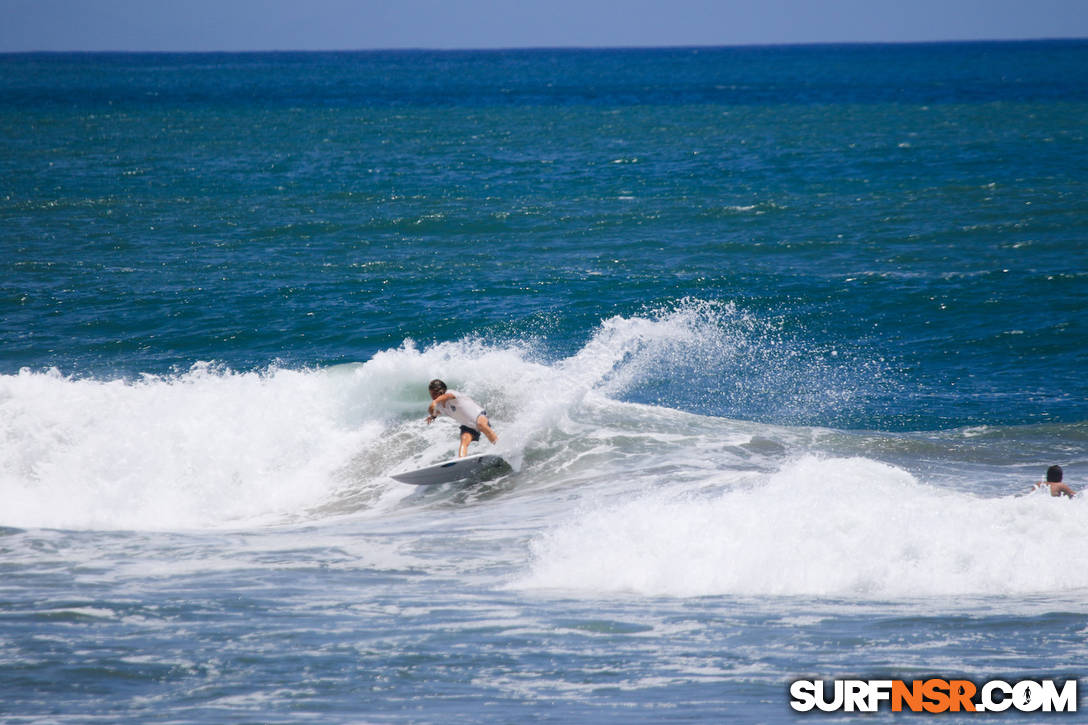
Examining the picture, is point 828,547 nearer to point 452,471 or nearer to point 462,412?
point 452,471

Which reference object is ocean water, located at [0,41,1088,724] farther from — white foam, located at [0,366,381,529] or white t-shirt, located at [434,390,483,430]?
white t-shirt, located at [434,390,483,430]

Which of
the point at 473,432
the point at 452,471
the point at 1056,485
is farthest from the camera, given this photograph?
the point at 473,432

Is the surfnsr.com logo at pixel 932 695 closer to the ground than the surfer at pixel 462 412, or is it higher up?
closer to the ground

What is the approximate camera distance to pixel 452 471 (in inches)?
605

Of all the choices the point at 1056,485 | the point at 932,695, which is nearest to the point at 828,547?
the point at 1056,485

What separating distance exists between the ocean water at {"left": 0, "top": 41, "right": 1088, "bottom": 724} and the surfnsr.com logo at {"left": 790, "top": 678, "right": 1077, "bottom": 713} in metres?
0.16

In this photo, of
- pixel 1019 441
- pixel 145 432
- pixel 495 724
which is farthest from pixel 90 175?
pixel 495 724

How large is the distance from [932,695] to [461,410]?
870 centimetres

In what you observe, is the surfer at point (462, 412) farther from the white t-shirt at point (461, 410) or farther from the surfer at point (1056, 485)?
the surfer at point (1056, 485)

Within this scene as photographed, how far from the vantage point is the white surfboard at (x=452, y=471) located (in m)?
15.3

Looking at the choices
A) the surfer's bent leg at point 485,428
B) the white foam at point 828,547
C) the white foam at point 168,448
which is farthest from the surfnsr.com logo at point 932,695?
the white foam at point 168,448

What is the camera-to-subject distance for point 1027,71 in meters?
136

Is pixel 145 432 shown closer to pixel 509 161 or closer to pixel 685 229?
pixel 685 229

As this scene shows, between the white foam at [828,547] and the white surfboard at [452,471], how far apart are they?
283 centimetres
